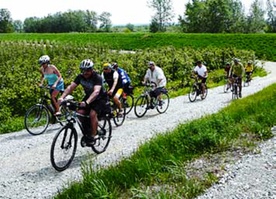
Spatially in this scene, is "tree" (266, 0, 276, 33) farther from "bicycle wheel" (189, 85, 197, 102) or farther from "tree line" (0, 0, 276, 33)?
"bicycle wheel" (189, 85, 197, 102)

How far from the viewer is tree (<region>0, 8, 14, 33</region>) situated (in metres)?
98.0

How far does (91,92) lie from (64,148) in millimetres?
1338

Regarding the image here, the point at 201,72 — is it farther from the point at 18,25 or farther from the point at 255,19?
the point at 18,25

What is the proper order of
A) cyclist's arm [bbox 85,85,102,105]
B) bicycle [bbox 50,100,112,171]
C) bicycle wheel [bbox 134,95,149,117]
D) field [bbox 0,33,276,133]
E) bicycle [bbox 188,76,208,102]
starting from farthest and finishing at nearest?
bicycle [bbox 188,76,208,102] < field [bbox 0,33,276,133] < bicycle wheel [bbox 134,95,149,117] < cyclist's arm [bbox 85,85,102,105] < bicycle [bbox 50,100,112,171]

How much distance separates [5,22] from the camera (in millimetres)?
99500

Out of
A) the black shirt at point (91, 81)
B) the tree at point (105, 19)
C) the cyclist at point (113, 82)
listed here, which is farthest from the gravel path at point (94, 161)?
the tree at point (105, 19)

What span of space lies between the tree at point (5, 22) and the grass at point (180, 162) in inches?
3731

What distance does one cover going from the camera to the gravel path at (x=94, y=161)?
6.68 meters

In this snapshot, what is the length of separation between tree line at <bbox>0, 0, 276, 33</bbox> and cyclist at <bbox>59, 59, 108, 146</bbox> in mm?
73210

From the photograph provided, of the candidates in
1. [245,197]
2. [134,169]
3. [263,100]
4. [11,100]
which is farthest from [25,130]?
[245,197]

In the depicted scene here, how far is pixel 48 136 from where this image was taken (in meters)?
12.1

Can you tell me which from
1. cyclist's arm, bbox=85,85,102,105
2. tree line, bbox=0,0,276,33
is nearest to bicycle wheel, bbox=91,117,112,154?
cyclist's arm, bbox=85,85,102,105

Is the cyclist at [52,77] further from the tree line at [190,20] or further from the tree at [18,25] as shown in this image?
the tree at [18,25]

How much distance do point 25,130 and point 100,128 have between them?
439 cm
